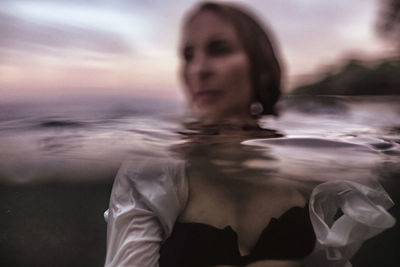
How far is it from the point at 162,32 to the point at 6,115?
0.88 ft

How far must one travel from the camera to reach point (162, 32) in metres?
0.58

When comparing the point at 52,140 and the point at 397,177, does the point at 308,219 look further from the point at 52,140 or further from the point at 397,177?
the point at 52,140

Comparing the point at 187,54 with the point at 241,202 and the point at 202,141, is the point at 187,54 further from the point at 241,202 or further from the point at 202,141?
the point at 241,202

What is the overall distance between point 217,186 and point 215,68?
27 centimetres

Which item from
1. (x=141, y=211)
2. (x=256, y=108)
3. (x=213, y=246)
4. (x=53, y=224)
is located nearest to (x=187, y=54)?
(x=256, y=108)

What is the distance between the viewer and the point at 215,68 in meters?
0.62

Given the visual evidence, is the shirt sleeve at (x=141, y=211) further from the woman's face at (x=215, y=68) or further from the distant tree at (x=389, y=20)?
the distant tree at (x=389, y=20)

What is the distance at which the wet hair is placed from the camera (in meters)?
0.57

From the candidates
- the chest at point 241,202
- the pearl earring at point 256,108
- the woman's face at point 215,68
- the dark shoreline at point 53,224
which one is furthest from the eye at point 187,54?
the dark shoreline at point 53,224

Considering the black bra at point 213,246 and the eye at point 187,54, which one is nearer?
the eye at point 187,54

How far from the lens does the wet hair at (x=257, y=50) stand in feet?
1.86

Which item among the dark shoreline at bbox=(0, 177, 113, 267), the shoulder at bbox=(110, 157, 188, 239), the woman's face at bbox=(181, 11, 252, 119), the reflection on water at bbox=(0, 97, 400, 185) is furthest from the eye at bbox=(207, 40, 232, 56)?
the dark shoreline at bbox=(0, 177, 113, 267)

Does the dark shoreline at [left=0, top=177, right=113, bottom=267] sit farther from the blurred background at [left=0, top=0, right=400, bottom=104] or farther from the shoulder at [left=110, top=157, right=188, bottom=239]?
the blurred background at [left=0, top=0, right=400, bottom=104]

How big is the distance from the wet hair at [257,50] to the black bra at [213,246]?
0.27 m
